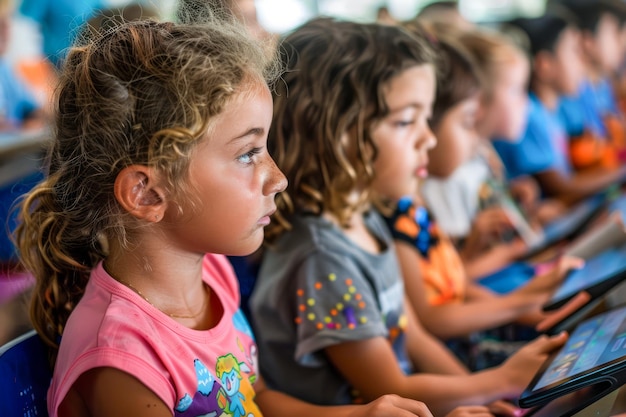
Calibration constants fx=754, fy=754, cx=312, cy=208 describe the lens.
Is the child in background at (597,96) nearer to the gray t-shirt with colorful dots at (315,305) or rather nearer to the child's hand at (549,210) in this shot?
the child's hand at (549,210)

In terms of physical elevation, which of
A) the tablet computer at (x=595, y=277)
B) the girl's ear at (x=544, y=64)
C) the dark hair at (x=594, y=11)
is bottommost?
the girl's ear at (x=544, y=64)

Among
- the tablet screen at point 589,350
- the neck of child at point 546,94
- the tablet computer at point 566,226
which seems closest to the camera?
the tablet screen at point 589,350

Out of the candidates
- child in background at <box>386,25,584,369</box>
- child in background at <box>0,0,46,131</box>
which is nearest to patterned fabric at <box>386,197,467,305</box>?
child in background at <box>386,25,584,369</box>

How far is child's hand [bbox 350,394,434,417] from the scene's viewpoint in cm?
78

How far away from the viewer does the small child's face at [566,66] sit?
271cm

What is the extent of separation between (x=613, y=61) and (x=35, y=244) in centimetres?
297

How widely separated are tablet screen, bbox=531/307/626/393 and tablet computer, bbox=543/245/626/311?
0.09 m

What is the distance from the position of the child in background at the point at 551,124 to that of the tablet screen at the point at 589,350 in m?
1.33

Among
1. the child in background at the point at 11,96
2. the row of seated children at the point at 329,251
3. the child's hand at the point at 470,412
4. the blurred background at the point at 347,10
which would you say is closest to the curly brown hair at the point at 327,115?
the row of seated children at the point at 329,251

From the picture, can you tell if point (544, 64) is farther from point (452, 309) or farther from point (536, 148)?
point (452, 309)

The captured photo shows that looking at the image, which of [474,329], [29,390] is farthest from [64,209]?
[474,329]

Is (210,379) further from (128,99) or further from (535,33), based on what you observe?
(535,33)

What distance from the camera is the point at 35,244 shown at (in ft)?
2.73

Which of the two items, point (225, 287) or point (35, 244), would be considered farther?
point (225, 287)
